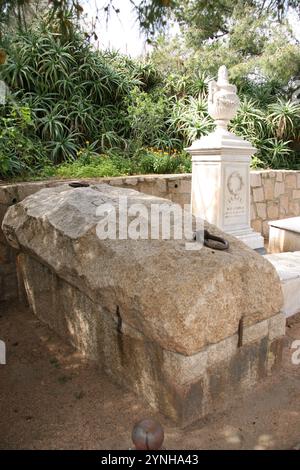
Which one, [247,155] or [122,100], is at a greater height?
[122,100]

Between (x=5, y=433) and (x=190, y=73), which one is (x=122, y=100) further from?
(x=5, y=433)

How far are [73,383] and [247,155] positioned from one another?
9.65ft

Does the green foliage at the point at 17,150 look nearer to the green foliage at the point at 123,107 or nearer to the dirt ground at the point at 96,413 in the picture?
the green foliage at the point at 123,107

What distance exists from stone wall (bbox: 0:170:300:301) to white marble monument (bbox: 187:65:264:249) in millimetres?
731

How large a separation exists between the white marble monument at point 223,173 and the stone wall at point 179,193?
731 mm

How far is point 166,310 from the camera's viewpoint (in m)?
1.78

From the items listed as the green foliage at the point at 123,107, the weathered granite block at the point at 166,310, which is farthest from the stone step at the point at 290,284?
the green foliage at the point at 123,107

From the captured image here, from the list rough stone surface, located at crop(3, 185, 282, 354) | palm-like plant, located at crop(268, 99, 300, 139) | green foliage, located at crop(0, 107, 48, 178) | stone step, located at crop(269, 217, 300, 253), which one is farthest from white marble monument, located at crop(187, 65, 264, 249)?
palm-like plant, located at crop(268, 99, 300, 139)

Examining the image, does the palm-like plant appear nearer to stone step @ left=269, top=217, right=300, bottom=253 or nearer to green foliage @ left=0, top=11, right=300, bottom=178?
green foliage @ left=0, top=11, right=300, bottom=178

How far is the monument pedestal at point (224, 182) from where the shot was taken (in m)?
3.94

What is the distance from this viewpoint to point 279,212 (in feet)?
20.4

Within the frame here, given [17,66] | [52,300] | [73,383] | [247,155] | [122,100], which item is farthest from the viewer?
[122,100]

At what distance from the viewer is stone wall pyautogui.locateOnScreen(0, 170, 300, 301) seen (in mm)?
3582
